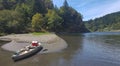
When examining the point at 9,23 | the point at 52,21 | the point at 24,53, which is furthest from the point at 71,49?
the point at 52,21

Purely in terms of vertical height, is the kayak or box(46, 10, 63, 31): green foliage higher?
box(46, 10, 63, 31): green foliage

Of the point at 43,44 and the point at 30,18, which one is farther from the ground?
the point at 30,18

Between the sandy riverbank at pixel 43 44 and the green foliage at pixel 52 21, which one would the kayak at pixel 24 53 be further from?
the green foliage at pixel 52 21

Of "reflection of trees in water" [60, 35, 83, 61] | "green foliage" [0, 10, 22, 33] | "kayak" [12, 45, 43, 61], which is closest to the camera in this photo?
"kayak" [12, 45, 43, 61]

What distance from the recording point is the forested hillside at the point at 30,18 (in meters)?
104

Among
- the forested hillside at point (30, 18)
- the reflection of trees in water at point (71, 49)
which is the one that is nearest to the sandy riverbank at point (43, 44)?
the reflection of trees in water at point (71, 49)

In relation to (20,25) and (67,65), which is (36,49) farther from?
(20,25)

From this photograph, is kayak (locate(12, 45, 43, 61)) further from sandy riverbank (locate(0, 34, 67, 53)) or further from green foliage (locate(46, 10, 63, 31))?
green foliage (locate(46, 10, 63, 31))

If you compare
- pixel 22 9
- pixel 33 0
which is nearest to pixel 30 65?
pixel 22 9

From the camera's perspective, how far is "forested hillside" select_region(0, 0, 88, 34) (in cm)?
10403

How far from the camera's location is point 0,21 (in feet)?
323

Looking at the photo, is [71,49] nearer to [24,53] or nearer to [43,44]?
[43,44]

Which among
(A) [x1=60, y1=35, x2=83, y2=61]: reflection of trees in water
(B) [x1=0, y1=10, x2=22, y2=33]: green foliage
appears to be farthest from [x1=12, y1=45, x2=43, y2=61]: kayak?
(B) [x1=0, y1=10, x2=22, y2=33]: green foliage

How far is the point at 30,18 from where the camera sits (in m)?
142
